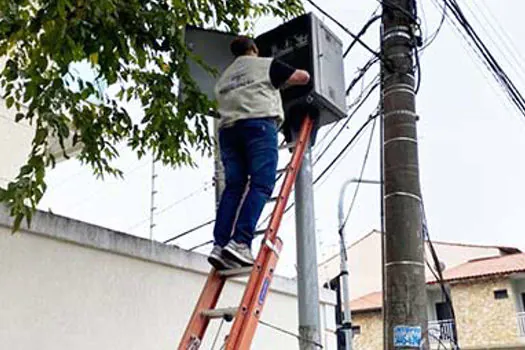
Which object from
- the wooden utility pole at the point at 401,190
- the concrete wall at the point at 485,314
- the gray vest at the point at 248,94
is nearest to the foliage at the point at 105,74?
the gray vest at the point at 248,94

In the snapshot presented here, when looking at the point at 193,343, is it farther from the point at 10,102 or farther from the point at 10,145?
the point at 10,145

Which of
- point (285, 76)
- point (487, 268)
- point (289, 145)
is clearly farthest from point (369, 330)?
point (285, 76)

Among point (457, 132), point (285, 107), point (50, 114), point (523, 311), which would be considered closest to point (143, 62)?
point (50, 114)

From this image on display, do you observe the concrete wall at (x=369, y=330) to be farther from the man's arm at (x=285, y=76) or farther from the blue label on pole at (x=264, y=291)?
the blue label on pole at (x=264, y=291)

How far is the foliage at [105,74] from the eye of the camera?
2609 millimetres

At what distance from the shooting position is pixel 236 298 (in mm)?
4488

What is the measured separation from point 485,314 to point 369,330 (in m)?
4.16

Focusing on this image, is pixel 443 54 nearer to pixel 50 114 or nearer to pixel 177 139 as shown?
pixel 177 139

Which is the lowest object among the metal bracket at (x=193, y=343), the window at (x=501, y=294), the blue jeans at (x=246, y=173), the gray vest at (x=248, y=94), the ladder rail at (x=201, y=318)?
the metal bracket at (x=193, y=343)

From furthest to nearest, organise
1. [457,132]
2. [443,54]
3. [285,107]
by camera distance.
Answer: [457,132] → [443,54] → [285,107]

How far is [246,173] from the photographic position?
3.38 metres

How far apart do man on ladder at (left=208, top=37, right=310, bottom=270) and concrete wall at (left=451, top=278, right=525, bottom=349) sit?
19622 mm

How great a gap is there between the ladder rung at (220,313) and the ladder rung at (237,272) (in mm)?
221

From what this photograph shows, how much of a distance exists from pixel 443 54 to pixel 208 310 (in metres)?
6.29
